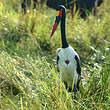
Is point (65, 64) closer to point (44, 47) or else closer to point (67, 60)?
point (67, 60)

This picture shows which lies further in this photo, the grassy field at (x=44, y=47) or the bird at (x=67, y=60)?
the bird at (x=67, y=60)

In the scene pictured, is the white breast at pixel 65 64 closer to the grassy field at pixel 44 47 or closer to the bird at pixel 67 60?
the bird at pixel 67 60

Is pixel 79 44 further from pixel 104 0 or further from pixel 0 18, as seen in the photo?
pixel 104 0

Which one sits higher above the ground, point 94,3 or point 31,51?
point 94,3

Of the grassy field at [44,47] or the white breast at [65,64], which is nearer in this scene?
the grassy field at [44,47]

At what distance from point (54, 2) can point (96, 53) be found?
7.44ft

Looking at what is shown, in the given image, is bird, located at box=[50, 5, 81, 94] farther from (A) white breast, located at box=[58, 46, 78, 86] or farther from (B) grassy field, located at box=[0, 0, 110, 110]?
(B) grassy field, located at box=[0, 0, 110, 110]

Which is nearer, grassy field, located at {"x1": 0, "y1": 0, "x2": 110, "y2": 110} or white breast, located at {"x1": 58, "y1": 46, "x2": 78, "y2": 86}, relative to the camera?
grassy field, located at {"x1": 0, "y1": 0, "x2": 110, "y2": 110}

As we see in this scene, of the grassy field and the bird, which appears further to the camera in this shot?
the bird

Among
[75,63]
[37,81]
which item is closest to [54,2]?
[75,63]

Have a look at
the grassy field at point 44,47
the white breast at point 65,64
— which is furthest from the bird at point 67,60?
the grassy field at point 44,47

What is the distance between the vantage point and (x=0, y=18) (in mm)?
4746

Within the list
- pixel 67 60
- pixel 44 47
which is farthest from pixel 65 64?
pixel 44 47

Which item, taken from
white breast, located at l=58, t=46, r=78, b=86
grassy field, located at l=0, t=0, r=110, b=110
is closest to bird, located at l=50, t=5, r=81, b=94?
white breast, located at l=58, t=46, r=78, b=86
